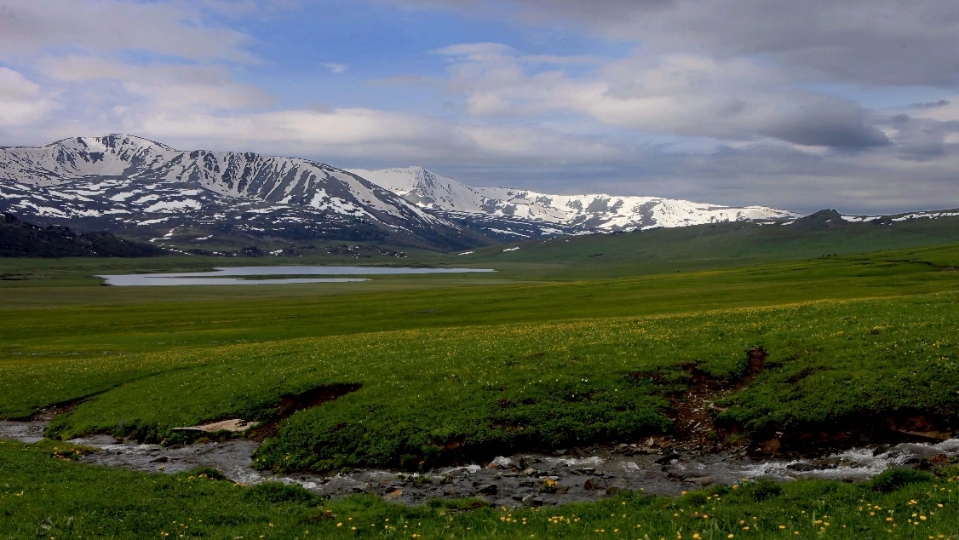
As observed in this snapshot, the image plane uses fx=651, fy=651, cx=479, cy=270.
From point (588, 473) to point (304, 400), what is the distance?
1566 centimetres

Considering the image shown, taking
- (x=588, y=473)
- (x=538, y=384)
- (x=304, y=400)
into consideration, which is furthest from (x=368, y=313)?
(x=588, y=473)

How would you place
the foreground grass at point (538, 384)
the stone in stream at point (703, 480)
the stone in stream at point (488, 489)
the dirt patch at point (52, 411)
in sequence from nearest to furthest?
the stone in stream at point (703, 480), the stone in stream at point (488, 489), the foreground grass at point (538, 384), the dirt patch at point (52, 411)

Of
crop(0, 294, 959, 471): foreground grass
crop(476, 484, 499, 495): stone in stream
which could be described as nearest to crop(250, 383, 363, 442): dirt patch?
crop(0, 294, 959, 471): foreground grass

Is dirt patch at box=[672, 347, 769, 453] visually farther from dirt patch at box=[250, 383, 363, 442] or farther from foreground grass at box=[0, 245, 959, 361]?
foreground grass at box=[0, 245, 959, 361]

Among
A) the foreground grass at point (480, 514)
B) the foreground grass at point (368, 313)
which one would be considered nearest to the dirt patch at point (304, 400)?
the foreground grass at point (480, 514)

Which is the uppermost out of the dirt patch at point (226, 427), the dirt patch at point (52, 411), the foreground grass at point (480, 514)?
the foreground grass at point (480, 514)

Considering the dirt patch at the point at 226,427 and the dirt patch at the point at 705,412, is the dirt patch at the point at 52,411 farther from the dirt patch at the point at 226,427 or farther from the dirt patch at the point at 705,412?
the dirt patch at the point at 705,412

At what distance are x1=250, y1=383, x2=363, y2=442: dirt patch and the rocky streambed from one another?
4159 millimetres

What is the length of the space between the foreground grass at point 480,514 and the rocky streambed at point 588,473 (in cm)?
198

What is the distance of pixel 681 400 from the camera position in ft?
91.3

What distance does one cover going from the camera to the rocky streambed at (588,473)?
20.4 metres

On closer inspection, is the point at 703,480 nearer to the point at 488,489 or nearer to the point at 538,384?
the point at 488,489

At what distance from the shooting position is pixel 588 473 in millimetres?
22188

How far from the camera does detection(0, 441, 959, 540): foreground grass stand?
14.7m
